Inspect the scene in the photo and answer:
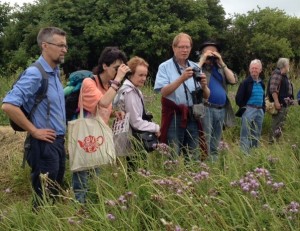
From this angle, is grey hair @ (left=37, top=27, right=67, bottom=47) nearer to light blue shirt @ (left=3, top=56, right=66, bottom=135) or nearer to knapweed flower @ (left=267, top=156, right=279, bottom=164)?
light blue shirt @ (left=3, top=56, right=66, bottom=135)

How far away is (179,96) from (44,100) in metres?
1.49

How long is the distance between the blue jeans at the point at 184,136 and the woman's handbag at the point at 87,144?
35.5 inches

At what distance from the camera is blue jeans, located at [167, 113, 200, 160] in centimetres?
443

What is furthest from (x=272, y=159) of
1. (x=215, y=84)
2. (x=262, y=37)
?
(x=262, y=37)

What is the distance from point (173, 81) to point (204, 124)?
76 cm

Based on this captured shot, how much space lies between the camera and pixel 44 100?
132 inches

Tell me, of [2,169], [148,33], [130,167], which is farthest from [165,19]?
[130,167]

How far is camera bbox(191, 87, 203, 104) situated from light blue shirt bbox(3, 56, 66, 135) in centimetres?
144

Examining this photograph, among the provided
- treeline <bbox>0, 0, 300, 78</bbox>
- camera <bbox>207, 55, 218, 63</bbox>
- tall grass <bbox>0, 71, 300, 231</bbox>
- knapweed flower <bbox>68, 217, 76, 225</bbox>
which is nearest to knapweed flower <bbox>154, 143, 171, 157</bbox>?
tall grass <bbox>0, 71, 300, 231</bbox>

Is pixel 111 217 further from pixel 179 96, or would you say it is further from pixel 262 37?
pixel 262 37

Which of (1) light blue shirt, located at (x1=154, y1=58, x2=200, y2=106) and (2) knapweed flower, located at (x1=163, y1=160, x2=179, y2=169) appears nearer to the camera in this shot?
(2) knapweed flower, located at (x1=163, y1=160, x2=179, y2=169)

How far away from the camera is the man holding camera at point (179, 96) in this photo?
4.40m

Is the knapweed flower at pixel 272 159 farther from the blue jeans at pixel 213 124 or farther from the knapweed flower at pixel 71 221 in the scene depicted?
the knapweed flower at pixel 71 221

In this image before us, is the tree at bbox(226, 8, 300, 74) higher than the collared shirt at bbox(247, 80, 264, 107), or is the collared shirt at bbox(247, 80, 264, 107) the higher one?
the tree at bbox(226, 8, 300, 74)
